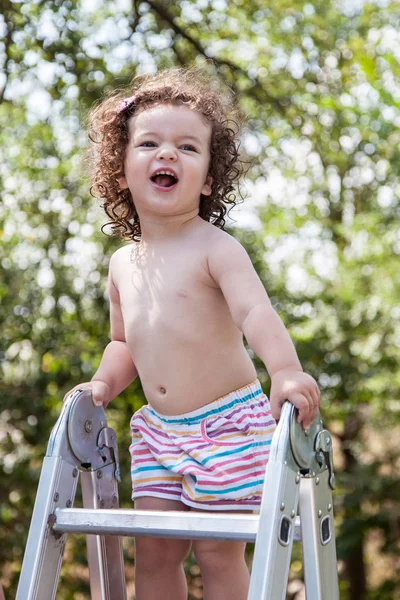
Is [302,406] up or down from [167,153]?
down

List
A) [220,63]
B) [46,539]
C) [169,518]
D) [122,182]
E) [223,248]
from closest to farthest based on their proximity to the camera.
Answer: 1. [169,518]
2. [46,539]
3. [223,248]
4. [122,182]
5. [220,63]

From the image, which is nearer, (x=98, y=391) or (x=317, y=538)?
(x=317, y=538)

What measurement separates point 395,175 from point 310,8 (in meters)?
2.12

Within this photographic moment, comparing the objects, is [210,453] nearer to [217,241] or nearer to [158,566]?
[158,566]

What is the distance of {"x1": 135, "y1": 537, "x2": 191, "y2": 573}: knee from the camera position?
1.75 meters

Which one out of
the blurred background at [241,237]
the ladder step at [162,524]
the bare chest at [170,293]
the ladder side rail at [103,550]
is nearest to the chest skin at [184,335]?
the bare chest at [170,293]

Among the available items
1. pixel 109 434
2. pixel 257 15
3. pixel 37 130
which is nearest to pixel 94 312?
pixel 37 130

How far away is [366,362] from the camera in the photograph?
818 centimetres

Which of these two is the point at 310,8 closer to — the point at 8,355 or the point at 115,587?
the point at 8,355

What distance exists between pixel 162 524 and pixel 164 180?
731 millimetres

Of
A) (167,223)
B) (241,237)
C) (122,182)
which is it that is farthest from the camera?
(241,237)

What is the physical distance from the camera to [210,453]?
5.53 feet

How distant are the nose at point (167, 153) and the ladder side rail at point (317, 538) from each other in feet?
2.37

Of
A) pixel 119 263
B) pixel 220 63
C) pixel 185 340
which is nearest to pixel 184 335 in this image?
pixel 185 340
